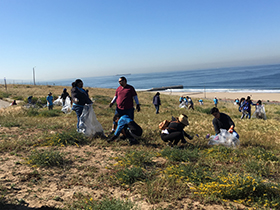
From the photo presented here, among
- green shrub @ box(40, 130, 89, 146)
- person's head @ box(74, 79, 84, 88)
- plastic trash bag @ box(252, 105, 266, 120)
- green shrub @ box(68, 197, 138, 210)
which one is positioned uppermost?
person's head @ box(74, 79, 84, 88)

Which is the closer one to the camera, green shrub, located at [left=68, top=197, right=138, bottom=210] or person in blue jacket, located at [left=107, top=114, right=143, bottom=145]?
green shrub, located at [left=68, top=197, right=138, bottom=210]

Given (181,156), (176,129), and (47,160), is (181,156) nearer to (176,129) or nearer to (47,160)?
(176,129)

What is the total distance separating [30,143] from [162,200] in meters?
4.69

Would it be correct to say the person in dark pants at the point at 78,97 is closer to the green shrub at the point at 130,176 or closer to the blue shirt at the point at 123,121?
the blue shirt at the point at 123,121

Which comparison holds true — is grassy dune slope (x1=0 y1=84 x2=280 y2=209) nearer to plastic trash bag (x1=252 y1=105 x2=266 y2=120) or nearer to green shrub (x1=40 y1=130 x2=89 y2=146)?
green shrub (x1=40 y1=130 x2=89 y2=146)

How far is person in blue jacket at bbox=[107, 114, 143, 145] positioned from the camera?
5.98 metres

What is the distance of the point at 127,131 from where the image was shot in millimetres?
6641

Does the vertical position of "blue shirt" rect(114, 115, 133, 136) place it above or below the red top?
below

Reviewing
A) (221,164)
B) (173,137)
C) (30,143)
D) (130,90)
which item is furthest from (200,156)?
(30,143)

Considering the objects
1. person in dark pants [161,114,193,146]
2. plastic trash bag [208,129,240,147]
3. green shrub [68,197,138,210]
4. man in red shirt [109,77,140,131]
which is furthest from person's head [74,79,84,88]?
plastic trash bag [208,129,240,147]

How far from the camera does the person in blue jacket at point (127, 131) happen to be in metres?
5.98

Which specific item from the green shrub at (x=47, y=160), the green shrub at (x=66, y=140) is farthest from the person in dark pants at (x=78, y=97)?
the green shrub at (x=47, y=160)

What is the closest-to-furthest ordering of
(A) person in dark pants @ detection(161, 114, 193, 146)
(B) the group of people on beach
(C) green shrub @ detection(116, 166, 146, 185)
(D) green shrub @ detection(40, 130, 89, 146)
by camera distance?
(C) green shrub @ detection(116, 166, 146, 185)
(A) person in dark pants @ detection(161, 114, 193, 146)
(B) the group of people on beach
(D) green shrub @ detection(40, 130, 89, 146)

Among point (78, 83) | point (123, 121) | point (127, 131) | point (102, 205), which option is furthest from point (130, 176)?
point (78, 83)
